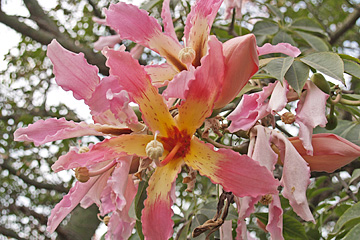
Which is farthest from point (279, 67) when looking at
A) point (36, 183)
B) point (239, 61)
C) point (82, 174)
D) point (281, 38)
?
point (36, 183)

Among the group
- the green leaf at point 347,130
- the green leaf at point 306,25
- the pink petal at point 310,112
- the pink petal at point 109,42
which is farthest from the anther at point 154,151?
the green leaf at point 306,25

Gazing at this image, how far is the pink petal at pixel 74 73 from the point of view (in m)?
0.59

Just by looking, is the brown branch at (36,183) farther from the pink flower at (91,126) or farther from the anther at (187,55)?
the anther at (187,55)

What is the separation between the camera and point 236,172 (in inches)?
22.1

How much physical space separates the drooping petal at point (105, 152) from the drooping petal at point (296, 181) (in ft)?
0.70

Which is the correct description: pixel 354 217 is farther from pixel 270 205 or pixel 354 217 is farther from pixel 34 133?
pixel 34 133

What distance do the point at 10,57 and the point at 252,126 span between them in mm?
2242

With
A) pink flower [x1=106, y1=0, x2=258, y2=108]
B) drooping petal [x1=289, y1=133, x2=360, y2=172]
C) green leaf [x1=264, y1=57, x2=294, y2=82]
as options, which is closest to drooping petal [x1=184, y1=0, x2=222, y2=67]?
pink flower [x1=106, y1=0, x2=258, y2=108]

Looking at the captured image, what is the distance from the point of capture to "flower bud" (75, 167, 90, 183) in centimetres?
60

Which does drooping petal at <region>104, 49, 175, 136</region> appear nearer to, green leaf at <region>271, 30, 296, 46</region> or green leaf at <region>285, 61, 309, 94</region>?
green leaf at <region>285, 61, 309, 94</region>

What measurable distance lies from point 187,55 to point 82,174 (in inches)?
9.8

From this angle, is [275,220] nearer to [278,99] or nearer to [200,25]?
[278,99]

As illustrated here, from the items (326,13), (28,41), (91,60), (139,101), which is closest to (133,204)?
(139,101)

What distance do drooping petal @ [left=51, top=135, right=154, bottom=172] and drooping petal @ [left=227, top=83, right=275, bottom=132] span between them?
5.6 inches
